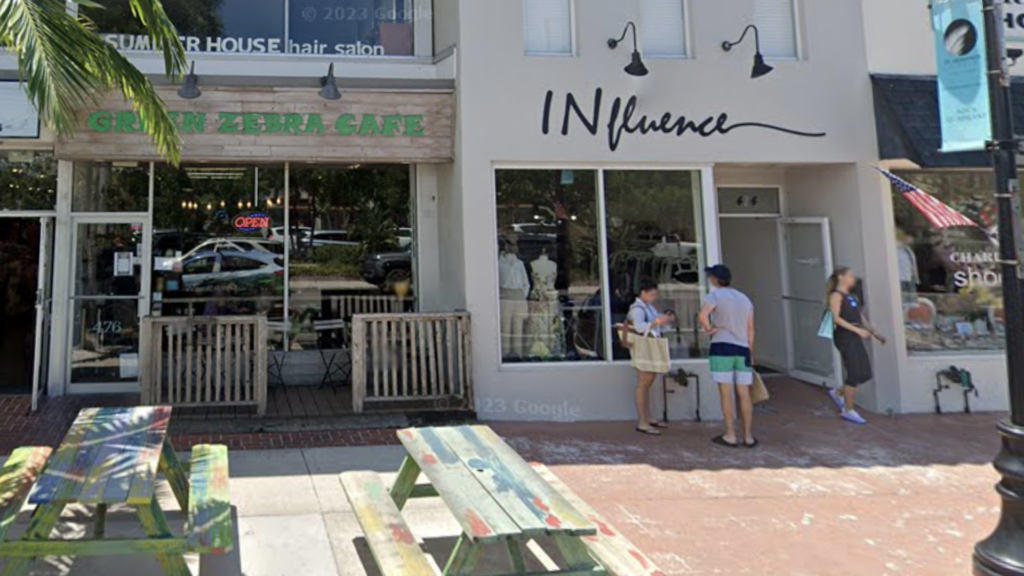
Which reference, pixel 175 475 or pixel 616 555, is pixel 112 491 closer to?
pixel 175 475

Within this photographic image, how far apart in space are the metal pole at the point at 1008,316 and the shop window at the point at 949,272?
189 inches

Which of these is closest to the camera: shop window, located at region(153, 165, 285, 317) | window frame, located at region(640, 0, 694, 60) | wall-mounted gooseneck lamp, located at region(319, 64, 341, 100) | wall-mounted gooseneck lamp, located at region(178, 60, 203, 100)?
wall-mounted gooseneck lamp, located at region(178, 60, 203, 100)

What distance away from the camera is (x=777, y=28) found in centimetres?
816

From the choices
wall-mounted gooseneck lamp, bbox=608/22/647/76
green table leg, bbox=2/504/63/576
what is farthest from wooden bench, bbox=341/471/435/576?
wall-mounted gooseneck lamp, bbox=608/22/647/76

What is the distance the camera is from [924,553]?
13.1 feet

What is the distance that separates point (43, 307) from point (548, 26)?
7055 mm

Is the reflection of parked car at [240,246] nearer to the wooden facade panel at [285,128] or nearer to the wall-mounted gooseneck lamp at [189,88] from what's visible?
the wooden facade panel at [285,128]

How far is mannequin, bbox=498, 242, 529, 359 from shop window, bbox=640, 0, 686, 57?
3.22 metres

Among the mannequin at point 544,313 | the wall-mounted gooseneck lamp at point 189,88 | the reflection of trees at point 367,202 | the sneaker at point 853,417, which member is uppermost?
the wall-mounted gooseneck lamp at point 189,88

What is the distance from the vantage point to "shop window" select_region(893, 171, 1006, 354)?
8.07 meters

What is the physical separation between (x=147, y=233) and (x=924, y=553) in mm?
8970

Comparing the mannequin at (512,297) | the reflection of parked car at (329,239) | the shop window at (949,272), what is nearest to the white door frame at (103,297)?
the reflection of parked car at (329,239)

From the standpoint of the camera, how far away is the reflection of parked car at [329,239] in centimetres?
884

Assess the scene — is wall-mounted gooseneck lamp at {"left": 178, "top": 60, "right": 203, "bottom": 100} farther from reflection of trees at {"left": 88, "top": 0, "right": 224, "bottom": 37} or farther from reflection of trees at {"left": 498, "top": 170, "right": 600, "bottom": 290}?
reflection of trees at {"left": 498, "top": 170, "right": 600, "bottom": 290}
